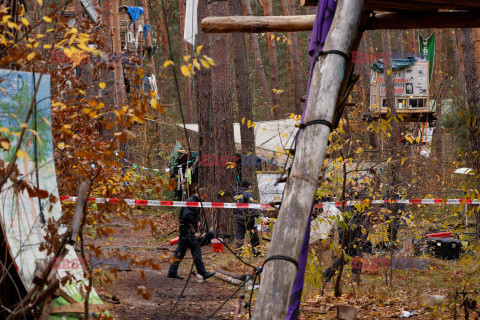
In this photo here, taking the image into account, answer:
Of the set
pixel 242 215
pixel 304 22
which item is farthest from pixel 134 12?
pixel 304 22

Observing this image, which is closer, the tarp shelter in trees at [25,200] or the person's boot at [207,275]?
the tarp shelter in trees at [25,200]

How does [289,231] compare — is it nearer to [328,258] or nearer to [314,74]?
[314,74]

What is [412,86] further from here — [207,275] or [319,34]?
[319,34]

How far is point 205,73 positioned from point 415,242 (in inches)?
268

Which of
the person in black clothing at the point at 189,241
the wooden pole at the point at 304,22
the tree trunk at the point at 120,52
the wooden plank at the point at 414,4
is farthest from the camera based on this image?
the tree trunk at the point at 120,52

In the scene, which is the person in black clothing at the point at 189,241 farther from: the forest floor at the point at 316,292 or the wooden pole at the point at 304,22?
the wooden pole at the point at 304,22

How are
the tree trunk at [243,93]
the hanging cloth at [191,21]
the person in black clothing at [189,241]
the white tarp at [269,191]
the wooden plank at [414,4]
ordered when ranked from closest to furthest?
1. the wooden plank at [414,4]
2. the hanging cloth at [191,21]
3. the person in black clothing at [189,241]
4. the white tarp at [269,191]
5. the tree trunk at [243,93]

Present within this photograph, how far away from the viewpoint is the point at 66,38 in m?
3.94

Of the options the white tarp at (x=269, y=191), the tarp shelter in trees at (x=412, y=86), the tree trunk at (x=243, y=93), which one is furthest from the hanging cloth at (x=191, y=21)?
the tarp shelter in trees at (x=412, y=86)

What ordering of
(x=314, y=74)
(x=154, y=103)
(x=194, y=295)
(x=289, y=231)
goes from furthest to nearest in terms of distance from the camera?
(x=194, y=295), (x=314, y=74), (x=154, y=103), (x=289, y=231)

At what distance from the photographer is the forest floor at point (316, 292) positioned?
24.3 feet

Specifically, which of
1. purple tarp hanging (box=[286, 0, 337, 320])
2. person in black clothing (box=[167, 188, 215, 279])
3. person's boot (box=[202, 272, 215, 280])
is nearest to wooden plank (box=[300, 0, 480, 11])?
purple tarp hanging (box=[286, 0, 337, 320])

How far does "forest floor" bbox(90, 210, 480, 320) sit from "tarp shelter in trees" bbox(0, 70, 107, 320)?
172cm

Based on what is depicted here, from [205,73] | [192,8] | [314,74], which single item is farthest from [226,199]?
[314,74]
